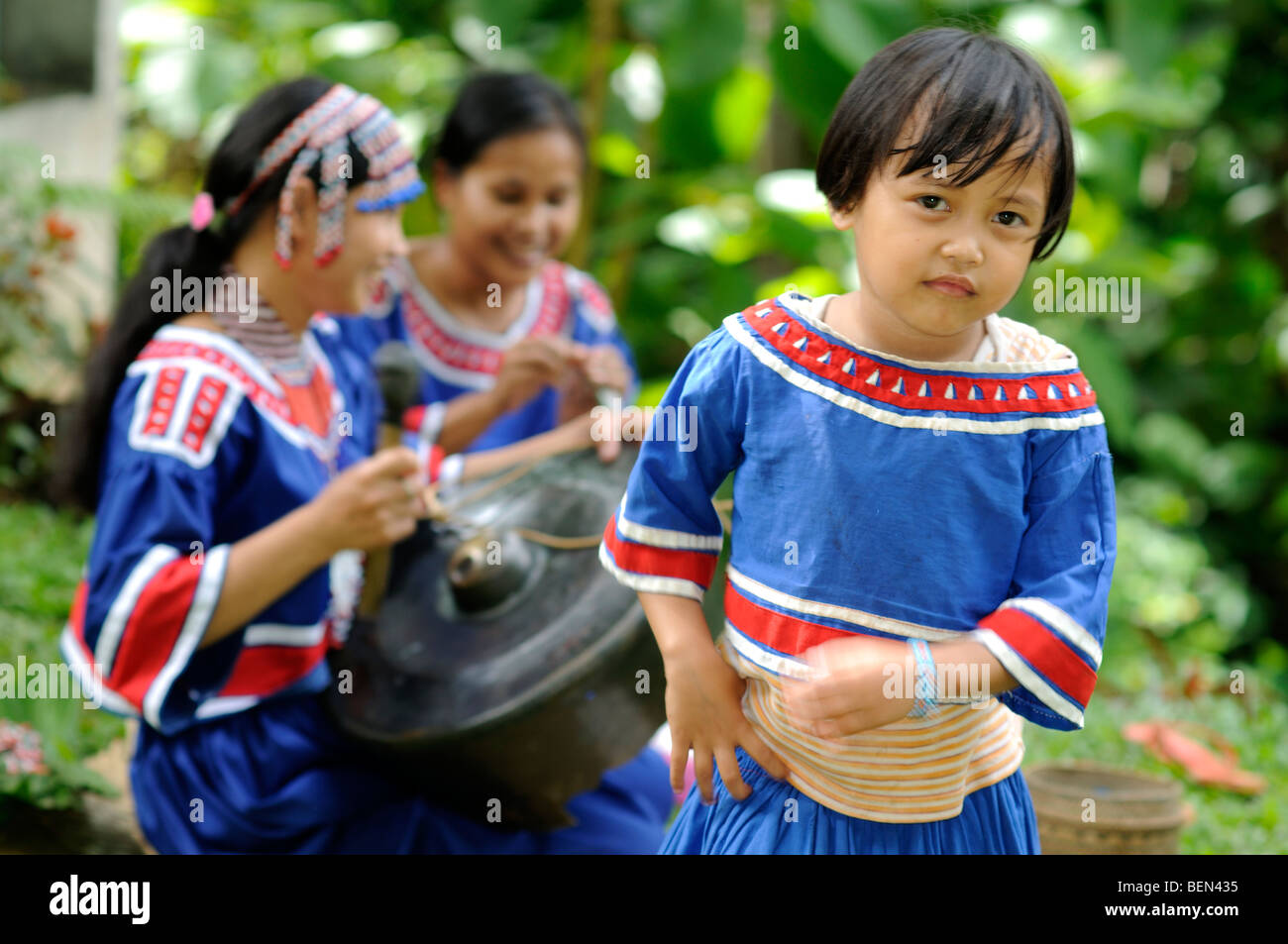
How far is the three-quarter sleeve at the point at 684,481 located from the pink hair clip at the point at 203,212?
1197 mm

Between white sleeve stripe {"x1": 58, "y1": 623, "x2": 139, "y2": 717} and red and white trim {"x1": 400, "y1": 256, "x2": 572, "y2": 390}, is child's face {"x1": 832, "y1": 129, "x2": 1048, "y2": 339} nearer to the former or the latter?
white sleeve stripe {"x1": 58, "y1": 623, "x2": 139, "y2": 717}

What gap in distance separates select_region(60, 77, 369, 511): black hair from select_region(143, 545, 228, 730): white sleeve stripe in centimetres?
41

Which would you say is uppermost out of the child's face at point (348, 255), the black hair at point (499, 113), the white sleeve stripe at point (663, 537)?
the black hair at point (499, 113)

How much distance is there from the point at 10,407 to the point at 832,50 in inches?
117

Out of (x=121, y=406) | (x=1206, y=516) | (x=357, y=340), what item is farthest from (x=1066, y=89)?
(x=121, y=406)

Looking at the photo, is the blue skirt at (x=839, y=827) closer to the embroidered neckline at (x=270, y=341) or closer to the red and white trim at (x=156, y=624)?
the red and white trim at (x=156, y=624)

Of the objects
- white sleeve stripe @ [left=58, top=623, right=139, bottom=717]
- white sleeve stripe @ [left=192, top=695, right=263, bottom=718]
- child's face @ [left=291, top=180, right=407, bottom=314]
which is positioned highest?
child's face @ [left=291, top=180, right=407, bottom=314]

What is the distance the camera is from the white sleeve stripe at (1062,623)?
1207mm

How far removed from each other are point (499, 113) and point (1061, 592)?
211cm

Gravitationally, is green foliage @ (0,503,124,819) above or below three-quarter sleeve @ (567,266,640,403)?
below

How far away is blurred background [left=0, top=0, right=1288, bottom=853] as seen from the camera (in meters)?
3.83

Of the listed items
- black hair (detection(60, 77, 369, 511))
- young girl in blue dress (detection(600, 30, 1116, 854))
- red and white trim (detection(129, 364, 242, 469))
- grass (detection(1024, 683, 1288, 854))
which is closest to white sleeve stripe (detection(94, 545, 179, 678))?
red and white trim (detection(129, 364, 242, 469))

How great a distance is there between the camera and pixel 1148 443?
5.43 meters

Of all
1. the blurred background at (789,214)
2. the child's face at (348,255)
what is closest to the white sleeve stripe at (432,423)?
the child's face at (348,255)
